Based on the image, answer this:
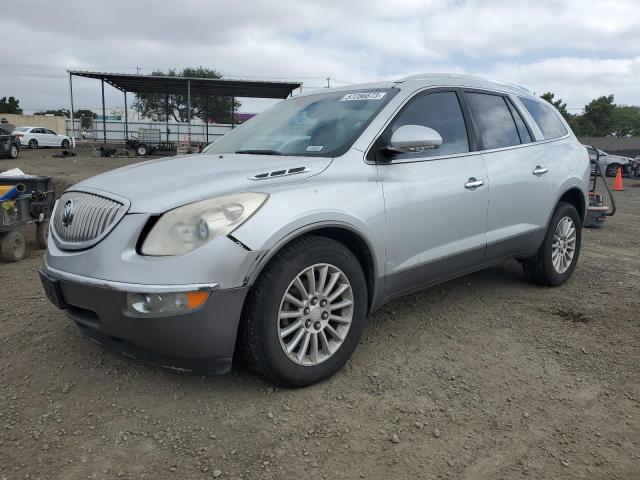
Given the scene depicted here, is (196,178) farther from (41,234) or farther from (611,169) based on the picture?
(611,169)

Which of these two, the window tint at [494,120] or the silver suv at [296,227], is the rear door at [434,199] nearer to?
the silver suv at [296,227]

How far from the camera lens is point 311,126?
11.6 ft

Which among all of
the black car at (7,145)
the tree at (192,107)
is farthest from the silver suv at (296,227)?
the tree at (192,107)

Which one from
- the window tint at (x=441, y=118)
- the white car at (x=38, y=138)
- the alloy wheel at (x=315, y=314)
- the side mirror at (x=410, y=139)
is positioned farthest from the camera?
the white car at (x=38, y=138)

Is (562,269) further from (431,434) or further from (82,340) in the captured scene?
(82,340)

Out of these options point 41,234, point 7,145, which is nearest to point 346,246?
point 41,234

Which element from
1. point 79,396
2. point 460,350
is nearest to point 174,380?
point 79,396

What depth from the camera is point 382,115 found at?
327cm

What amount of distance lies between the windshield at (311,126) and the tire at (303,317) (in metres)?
0.70

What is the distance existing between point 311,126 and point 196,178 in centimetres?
110

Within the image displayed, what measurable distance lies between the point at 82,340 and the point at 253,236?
5.64 ft

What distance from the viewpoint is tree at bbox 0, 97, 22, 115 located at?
195ft

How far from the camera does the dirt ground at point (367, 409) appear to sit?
2240mm

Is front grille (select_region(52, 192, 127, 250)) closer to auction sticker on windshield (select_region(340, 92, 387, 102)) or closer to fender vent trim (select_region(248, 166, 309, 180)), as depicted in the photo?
fender vent trim (select_region(248, 166, 309, 180))
